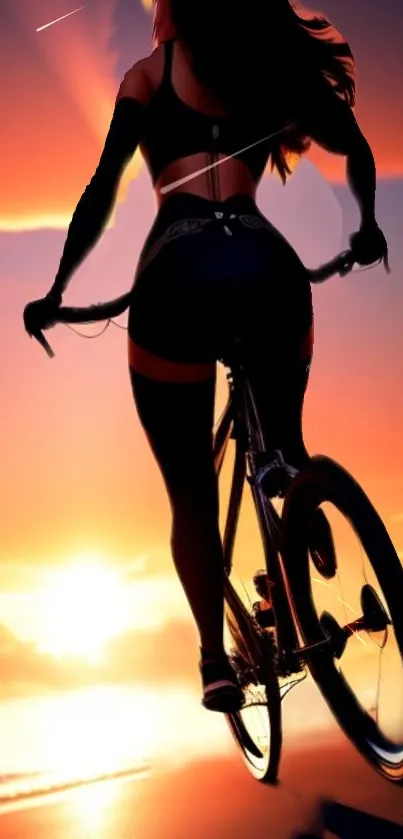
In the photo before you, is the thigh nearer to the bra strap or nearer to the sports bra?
the sports bra

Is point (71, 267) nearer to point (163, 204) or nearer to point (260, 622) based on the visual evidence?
point (163, 204)

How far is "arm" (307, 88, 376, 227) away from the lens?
80.4 inches

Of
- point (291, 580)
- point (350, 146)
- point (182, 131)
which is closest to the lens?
point (291, 580)

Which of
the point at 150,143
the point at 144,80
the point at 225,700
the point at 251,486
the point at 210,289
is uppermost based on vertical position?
the point at 144,80

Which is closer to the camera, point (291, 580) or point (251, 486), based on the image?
point (291, 580)

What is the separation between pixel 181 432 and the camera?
1.97 meters

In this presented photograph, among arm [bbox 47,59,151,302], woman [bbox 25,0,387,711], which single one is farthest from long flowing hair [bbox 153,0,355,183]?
arm [bbox 47,59,151,302]

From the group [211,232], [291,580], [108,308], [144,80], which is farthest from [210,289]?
[291,580]

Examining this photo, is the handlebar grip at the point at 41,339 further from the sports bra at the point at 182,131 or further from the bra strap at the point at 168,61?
the bra strap at the point at 168,61

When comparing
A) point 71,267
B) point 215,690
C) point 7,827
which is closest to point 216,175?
point 71,267

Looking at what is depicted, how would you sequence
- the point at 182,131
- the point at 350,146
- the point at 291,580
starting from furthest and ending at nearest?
the point at 350,146
the point at 182,131
the point at 291,580

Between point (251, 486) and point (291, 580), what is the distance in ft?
0.94

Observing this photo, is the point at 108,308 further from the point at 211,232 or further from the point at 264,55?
the point at 264,55

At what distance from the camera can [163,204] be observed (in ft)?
6.30
